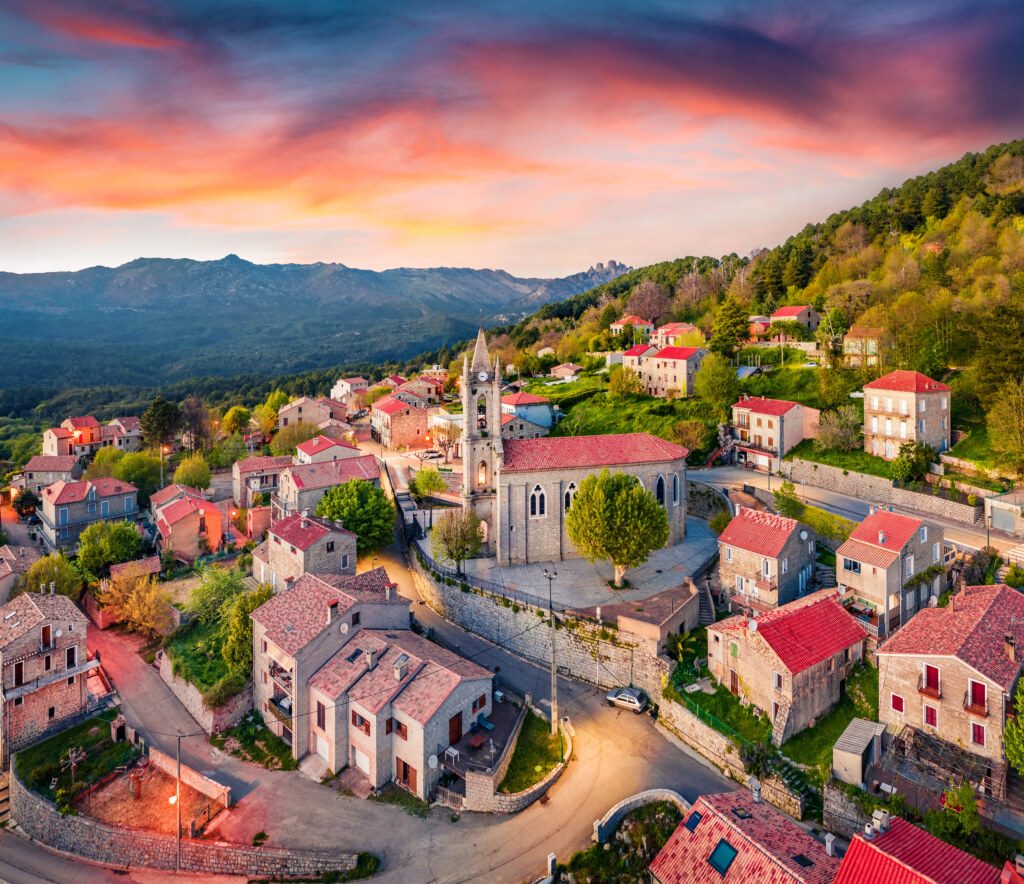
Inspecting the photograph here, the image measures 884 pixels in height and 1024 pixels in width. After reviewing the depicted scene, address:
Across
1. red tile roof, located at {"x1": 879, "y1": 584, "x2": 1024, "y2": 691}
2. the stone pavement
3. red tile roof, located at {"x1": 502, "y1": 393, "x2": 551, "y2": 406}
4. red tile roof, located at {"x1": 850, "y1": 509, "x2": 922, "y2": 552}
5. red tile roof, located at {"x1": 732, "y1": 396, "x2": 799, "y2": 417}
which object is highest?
red tile roof, located at {"x1": 732, "y1": 396, "x2": 799, "y2": 417}

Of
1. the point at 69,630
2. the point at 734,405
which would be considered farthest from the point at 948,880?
the point at 734,405

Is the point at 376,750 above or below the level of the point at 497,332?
below

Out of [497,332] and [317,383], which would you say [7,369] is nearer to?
[317,383]

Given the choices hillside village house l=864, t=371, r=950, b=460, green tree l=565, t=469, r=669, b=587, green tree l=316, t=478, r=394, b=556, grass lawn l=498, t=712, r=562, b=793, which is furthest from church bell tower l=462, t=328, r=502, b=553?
hillside village house l=864, t=371, r=950, b=460

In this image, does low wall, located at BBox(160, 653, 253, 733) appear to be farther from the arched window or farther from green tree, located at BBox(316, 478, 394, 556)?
the arched window

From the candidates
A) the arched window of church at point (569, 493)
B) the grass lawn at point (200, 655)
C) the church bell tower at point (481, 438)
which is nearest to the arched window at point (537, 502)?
the arched window of church at point (569, 493)
